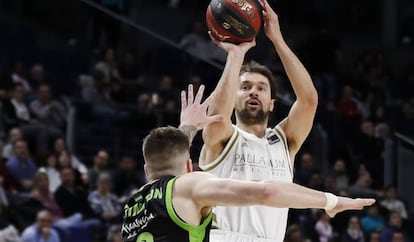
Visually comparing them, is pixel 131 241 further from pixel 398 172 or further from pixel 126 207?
pixel 398 172

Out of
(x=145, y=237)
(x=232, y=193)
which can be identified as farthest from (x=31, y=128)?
(x=232, y=193)

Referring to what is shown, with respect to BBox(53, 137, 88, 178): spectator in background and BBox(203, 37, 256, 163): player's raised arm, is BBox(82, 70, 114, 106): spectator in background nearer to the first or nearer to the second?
BBox(53, 137, 88, 178): spectator in background

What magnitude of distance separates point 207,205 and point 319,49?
46.5ft

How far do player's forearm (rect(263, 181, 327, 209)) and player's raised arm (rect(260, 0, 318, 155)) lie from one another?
201cm

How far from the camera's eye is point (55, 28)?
19328 millimetres

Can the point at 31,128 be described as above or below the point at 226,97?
above

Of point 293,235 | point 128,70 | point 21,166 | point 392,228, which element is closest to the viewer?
point 293,235

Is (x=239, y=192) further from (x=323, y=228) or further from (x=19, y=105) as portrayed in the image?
(x=19, y=105)

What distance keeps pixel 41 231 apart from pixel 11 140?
1.88 meters

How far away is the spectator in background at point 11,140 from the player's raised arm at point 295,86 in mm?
6384

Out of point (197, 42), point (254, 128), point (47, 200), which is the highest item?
point (197, 42)

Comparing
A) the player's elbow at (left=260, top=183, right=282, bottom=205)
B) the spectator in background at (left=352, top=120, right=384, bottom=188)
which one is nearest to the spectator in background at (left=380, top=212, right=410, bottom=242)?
the spectator in background at (left=352, top=120, right=384, bottom=188)

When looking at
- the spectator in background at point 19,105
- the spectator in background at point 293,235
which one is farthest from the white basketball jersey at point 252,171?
the spectator in background at point 19,105

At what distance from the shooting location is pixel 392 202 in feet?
47.5
